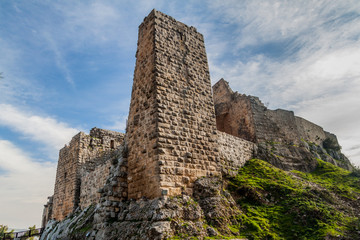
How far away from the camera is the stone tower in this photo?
7625 mm

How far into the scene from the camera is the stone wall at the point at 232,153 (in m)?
10.8

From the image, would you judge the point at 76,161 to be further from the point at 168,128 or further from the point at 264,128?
the point at 264,128

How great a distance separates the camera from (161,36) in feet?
30.6

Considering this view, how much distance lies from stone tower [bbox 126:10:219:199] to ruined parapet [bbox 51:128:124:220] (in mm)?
7587

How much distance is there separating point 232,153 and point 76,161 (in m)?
10.1

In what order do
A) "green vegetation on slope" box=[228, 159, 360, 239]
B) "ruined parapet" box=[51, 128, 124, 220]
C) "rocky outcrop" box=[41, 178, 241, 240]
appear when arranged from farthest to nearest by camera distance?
"ruined parapet" box=[51, 128, 124, 220] < "green vegetation on slope" box=[228, 159, 360, 239] < "rocky outcrop" box=[41, 178, 241, 240]

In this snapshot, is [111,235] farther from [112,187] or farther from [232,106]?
[232,106]

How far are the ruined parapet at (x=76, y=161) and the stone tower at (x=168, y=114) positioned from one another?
7587 mm

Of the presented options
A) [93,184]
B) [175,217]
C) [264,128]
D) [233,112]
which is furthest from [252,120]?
[175,217]

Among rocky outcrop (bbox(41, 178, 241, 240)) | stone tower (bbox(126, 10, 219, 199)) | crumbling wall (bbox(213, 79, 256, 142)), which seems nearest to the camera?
rocky outcrop (bbox(41, 178, 241, 240))

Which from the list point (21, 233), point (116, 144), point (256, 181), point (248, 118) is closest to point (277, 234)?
point (256, 181)

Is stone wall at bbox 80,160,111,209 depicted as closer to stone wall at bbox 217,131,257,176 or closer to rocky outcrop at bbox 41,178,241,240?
rocky outcrop at bbox 41,178,241,240

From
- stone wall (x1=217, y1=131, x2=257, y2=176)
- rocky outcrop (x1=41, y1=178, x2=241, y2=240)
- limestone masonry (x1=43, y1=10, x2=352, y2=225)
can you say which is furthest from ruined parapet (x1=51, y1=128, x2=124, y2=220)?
rocky outcrop (x1=41, y1=178, x2=241, y2=240)

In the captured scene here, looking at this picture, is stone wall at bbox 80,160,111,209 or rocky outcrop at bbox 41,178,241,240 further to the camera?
stone wall at bbox 80,160,111,209
